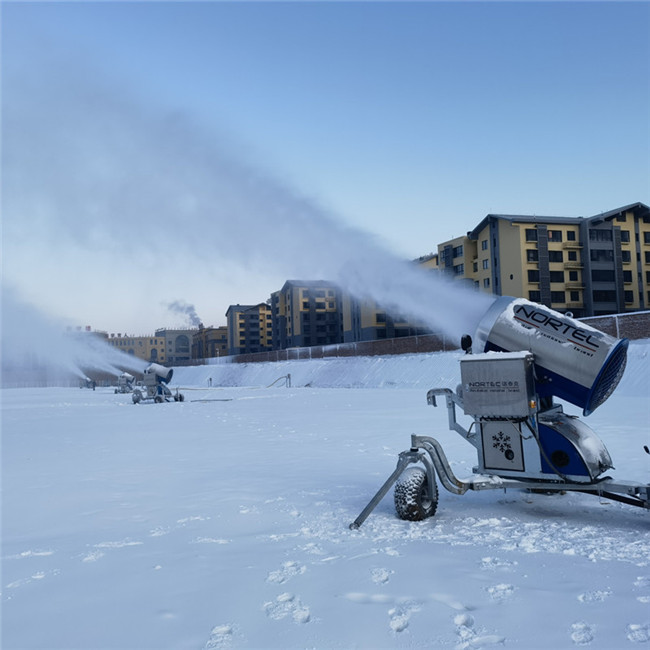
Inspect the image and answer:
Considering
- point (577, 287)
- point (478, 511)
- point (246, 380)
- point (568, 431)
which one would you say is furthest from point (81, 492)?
point (577, 287)

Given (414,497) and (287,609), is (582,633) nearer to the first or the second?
(287,609)

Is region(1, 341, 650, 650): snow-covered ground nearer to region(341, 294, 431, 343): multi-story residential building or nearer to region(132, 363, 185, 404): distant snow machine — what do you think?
region(132, 363, 185, 404): distant snow machine

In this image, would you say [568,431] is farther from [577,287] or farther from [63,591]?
[577,287]

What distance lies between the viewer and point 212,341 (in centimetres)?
15038

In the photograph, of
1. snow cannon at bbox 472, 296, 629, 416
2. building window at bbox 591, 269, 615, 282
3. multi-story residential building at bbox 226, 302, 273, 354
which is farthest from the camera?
multi-story residential building at bbox 226, 302, 273, 354

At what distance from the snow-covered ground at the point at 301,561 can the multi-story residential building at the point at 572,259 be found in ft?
171

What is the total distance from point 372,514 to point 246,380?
186 ft

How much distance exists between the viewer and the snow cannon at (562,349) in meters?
5.77

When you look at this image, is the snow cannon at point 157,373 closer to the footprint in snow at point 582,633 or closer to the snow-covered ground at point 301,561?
the snow-covered ground at point 301,561

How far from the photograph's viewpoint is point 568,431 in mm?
5887

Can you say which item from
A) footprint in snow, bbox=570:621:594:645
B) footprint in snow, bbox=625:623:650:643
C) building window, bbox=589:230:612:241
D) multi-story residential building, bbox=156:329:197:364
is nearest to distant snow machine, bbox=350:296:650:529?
footprint in snow, bbox=625:623:650:643

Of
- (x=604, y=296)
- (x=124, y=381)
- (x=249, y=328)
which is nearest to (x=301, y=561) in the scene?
(x=124, y=381)

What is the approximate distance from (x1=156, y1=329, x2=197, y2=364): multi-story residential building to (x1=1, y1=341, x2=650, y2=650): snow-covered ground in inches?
6178

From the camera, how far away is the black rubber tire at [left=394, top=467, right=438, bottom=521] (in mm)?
6016
